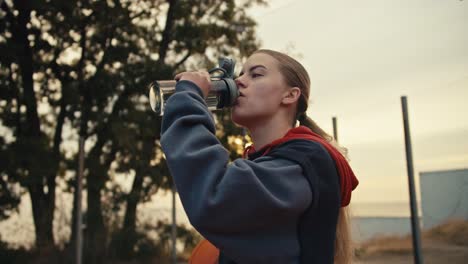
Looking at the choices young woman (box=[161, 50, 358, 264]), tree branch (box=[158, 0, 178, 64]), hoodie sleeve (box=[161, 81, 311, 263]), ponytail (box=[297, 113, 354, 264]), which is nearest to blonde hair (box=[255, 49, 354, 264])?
ponytail (box=[297, 113, 354, 264])

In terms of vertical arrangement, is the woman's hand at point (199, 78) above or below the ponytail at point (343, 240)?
above

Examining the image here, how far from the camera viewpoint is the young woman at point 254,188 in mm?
833

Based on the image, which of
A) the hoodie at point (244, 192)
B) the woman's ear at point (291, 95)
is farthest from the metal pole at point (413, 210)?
the hoodie at point (244, 192)

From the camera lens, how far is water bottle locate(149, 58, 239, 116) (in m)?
1.03

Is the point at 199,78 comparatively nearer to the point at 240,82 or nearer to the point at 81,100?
the point at 240,82

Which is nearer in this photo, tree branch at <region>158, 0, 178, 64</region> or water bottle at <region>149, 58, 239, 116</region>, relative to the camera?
water bottle at <region>149, 58, 239, 116</region>

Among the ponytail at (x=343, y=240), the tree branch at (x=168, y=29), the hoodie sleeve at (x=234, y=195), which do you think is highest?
the tree branch at (x=168, y=29)

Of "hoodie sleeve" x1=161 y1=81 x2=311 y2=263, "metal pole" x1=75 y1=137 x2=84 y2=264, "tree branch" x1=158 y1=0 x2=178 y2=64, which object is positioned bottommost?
A: "metal pole" x1=75 y1=137 x2=84 y2=264

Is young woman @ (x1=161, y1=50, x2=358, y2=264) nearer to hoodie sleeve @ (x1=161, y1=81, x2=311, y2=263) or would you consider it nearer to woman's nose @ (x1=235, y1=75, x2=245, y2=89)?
hoodie sleeve @ (x1=161, y1=81, x2=311, y2=263)

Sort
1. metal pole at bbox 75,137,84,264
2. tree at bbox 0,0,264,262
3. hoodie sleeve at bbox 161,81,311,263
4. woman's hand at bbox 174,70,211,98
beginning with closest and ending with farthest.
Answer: hoodie sleeve at bbox 161,81,311,263, woman's hand at bbox 174,70,211,98, metal pole at bbox 75,137,84,264, tree at bbox 0,0,264,262

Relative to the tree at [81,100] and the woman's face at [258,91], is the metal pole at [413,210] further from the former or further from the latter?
the tree at [81,100]

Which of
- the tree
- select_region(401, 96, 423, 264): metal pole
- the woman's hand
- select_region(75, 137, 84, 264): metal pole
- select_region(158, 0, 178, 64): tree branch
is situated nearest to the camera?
the woman's hand

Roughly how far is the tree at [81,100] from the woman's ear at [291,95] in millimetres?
5280

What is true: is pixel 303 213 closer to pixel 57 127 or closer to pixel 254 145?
pixel 254 145
